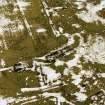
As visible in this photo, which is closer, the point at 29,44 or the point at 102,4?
the point at 29,44

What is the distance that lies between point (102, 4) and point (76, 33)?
0.36m

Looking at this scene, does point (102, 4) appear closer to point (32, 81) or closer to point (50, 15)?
point (50, 15)

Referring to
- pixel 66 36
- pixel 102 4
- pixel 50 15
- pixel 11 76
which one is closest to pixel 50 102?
pixel 11 76

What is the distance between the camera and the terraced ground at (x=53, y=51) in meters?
2.20

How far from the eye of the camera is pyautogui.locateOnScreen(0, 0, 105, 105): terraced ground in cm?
220

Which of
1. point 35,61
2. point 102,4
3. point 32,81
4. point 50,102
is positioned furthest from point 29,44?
point 102,4

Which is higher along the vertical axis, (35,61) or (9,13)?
(9,13)

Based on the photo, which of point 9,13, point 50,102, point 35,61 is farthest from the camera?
point 9,13

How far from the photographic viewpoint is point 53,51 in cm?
237

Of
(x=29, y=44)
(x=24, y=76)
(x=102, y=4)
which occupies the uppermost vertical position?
(x=102, y=4)

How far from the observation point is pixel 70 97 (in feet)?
7.19

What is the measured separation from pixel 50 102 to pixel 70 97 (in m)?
0.13

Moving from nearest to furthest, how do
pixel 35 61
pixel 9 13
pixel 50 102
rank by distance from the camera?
pixel 50 102 < pixel 35 61 < pixel 9 13

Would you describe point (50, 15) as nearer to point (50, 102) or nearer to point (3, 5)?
point (3, 5)
